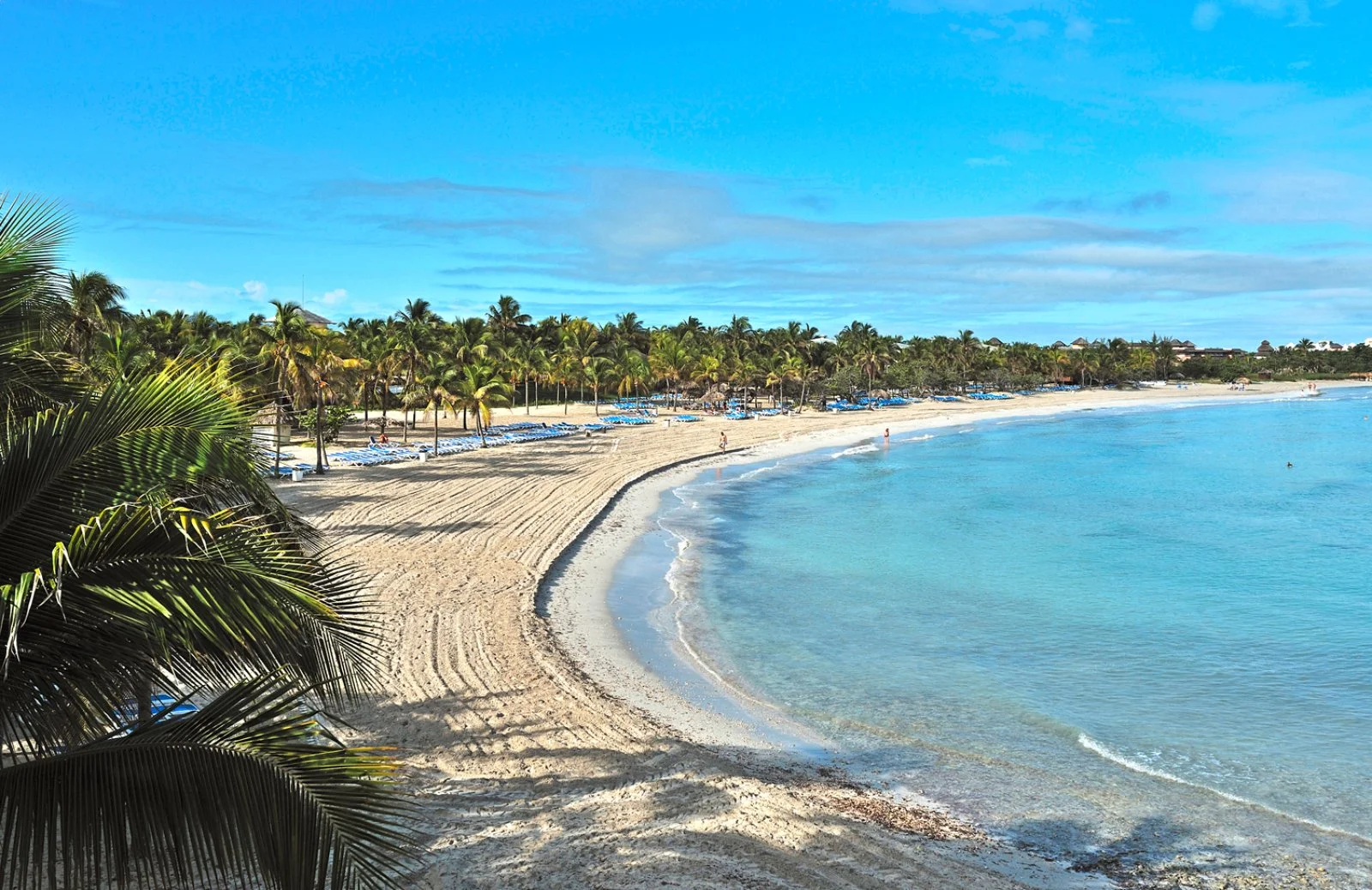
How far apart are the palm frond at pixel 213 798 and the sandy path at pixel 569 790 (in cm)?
414

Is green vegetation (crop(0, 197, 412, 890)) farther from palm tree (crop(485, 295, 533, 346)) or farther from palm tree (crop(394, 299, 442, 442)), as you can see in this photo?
palm tree (crop(485, 295, 533, 346))

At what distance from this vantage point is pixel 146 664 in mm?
3637

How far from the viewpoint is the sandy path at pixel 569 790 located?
25.7 ft

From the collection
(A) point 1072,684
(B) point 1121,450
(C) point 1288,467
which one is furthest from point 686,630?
(B) point 1121,450

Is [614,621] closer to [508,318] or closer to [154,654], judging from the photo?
[154,654]

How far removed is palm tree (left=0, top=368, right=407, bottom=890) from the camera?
3396 millimetres

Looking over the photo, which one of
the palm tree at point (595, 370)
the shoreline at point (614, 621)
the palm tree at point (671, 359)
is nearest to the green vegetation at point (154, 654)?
the shoreline at point (614, 621)

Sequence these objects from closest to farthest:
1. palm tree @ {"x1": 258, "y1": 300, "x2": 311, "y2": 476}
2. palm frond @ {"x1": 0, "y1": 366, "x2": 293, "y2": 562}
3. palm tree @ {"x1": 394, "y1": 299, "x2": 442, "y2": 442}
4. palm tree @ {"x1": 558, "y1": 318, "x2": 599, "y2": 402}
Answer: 1. palm frond @ {"x1": 0, "y1": 366, "x2": 293, "y2": 562}
2. palm tree @ {"x1": 258, "y1": 300, "x2": 311, "y2": 476}
3. palm tree @ {"x1": 394, "y1": 299, "x2": 442, "y2": 442}
4. palm tree @ {"x1": 558, "y1": 318, "x2": 599, "y2": 402}

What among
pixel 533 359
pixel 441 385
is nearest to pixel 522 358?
pixel 533 359

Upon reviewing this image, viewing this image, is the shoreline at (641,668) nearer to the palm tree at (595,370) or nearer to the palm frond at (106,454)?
the palm frond at (106,454)

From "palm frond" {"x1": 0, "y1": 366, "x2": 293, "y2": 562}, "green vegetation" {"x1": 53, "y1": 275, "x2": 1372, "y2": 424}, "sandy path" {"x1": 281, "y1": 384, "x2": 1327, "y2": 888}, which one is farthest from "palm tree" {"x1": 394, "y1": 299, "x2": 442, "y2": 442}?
"palm frond" {"x1": 0, "y1": 366, "x2": 293, "y2": 562}

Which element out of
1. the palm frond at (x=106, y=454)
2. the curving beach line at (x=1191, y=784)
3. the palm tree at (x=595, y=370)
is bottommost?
the curving beach line at (x=1191, y=784)

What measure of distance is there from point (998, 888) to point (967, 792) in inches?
101

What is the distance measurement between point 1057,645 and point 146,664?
1663 cm
